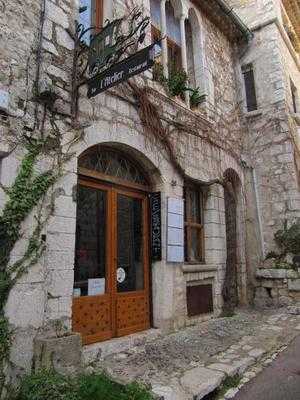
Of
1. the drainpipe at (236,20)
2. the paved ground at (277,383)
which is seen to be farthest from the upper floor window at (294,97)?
the paved ground at (277,383)

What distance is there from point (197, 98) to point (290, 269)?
3726 mm

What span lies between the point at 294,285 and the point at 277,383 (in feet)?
12.3

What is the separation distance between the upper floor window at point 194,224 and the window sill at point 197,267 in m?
0.21

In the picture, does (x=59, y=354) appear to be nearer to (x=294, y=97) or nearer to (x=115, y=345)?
(x=115, y=345)

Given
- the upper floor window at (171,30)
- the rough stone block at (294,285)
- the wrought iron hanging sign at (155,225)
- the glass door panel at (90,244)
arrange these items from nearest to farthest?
the glass door panel at (90,244)
the wrought iron hanging sign at (155,225)
the upper floor window at (171,30)
the rough stone block at (294,285)

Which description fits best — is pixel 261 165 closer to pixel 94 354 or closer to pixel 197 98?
pixel 197 98

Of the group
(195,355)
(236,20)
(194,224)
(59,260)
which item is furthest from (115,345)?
(236,20)

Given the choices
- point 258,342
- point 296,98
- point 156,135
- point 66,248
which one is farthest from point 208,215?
point 296,98

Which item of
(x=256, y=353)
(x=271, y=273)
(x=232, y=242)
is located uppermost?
(x=232, y=242)

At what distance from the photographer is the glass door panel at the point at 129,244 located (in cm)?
499

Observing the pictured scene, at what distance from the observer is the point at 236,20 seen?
8.37 meters

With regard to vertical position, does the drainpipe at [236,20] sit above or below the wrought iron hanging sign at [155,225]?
above

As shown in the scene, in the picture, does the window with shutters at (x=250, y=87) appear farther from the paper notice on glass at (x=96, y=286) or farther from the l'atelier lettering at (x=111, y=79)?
the paper notice on glass at (x=96, y=286)

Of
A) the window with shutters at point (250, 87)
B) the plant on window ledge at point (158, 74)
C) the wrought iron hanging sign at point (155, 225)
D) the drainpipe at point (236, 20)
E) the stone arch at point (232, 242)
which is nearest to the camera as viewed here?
the wrought iron hanging sign at point (155, 225)
